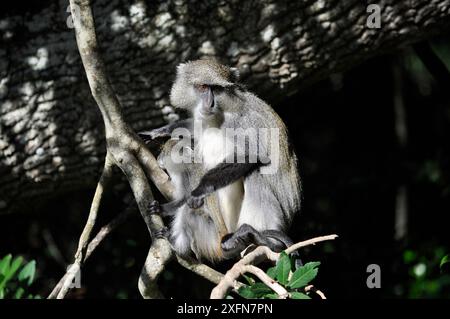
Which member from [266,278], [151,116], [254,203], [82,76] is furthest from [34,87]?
[266,278]

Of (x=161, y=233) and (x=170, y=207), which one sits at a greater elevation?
(x=170, y=207)

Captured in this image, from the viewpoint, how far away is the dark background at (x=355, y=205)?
23.0ft

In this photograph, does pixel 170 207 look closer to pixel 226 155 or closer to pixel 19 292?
pixel 226 155

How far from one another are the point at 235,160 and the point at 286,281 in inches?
68.9

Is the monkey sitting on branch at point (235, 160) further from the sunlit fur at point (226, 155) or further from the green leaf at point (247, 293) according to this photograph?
the green leaf at point (247, 293)

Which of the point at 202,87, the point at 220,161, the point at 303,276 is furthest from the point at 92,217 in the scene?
the point at 303,276

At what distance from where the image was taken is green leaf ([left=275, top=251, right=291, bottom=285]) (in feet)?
13.1

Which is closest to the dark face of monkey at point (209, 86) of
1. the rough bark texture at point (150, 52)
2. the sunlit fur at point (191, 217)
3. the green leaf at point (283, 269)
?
the sunlit fur at point (191, 217)

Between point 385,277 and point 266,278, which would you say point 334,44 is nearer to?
point 385,277

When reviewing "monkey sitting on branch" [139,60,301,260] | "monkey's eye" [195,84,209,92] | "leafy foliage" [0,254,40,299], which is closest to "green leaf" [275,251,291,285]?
"monkey sitting on branch" [139,60,301,260]

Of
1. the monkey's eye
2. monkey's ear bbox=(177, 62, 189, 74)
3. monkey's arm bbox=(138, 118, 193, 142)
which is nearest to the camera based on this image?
the monkey's eye

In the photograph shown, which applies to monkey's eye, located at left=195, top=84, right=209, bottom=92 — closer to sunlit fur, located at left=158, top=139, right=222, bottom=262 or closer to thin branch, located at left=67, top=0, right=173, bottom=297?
sunlit fur, located at left=158, top=139, right=222, bottom=262

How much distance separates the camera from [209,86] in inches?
225

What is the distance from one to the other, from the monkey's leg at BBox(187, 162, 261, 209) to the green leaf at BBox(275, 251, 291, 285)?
146 centimetres
